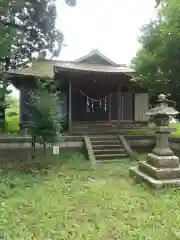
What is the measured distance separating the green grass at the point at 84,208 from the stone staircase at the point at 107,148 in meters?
2.01

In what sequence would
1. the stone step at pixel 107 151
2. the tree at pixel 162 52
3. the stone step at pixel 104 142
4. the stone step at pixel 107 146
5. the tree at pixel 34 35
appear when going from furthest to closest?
1. the tree at pixel 34 35
2. the stone step at pixel 104 142
3. the stone step at pixel 107 146
4. the stone step at pixel 107 151
5. the tree at pixel 162 52

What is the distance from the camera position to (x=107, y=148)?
982 cm

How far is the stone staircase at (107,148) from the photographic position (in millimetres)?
9164

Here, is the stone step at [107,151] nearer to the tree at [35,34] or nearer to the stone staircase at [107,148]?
the stone staircase at [107,148]

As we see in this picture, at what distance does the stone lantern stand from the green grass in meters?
0.30

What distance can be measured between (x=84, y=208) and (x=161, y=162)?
255 centimetres

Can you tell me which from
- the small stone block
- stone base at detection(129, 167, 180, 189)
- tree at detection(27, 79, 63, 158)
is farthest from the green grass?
tree at detection(27, 79, 63, 158)

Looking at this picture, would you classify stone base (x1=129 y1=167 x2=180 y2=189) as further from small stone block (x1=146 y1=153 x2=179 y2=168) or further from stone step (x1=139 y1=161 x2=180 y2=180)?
small stone block (x1=146 y1=153 x2=179 y2=168)

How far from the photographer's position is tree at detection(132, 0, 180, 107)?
792 cm

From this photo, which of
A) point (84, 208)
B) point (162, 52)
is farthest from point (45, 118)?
point (162, 52)

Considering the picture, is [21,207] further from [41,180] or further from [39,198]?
[41,180]

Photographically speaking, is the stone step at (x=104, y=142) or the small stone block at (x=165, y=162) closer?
the small stone block at (x=165, y=162)

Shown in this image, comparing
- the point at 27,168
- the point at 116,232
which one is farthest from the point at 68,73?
the point at 116,232

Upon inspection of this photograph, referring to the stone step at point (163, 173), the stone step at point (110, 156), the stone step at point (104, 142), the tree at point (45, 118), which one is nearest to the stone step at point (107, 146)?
the stone step at point (104, 142)
